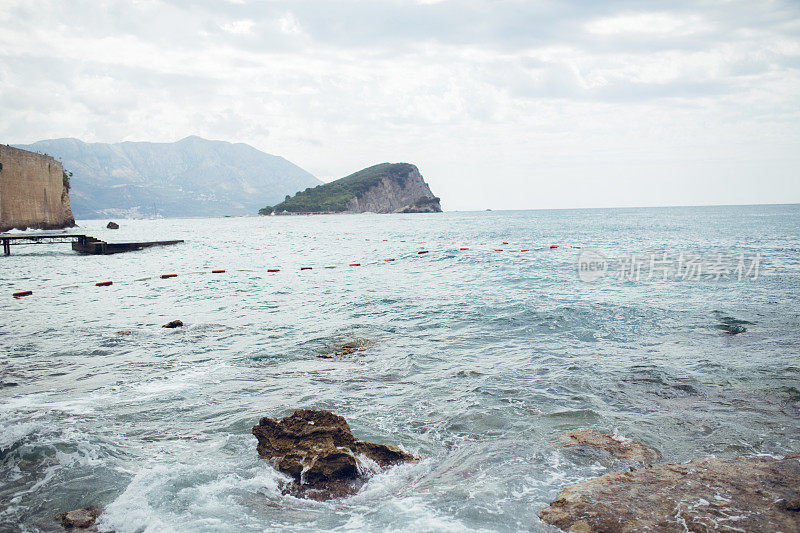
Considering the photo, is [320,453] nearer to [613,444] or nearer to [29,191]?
[613,444]

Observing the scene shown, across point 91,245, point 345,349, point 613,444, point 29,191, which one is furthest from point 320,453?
point 29,191

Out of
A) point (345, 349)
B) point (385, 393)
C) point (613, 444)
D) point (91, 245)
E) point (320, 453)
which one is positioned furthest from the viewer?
point (91, 245)

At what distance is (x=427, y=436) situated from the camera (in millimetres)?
6367

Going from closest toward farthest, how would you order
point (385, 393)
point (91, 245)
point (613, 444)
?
1. point (613, 444)
2. point (385, 393)
3. point (91, 245)

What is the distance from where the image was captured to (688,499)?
448 cm

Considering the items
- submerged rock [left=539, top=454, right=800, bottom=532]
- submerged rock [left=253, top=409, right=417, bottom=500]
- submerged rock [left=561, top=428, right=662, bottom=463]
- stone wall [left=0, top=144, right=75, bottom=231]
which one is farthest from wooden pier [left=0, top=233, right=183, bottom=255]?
submerged rock [left=539, top=454, right=800, bottom=532]

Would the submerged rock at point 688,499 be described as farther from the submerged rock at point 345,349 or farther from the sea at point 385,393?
the submerged rock at point 345,349

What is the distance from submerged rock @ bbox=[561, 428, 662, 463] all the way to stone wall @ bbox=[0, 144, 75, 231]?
66.2 m

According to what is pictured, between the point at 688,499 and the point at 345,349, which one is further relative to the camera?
the point at 345,349

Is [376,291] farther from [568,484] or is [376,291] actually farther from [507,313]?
[568,484]

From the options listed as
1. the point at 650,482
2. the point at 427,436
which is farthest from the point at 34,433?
the point at 650,482

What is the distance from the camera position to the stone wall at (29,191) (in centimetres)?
5544

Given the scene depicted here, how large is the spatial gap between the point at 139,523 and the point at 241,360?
5452 millimetres

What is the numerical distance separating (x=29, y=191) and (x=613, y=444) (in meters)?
72.5
